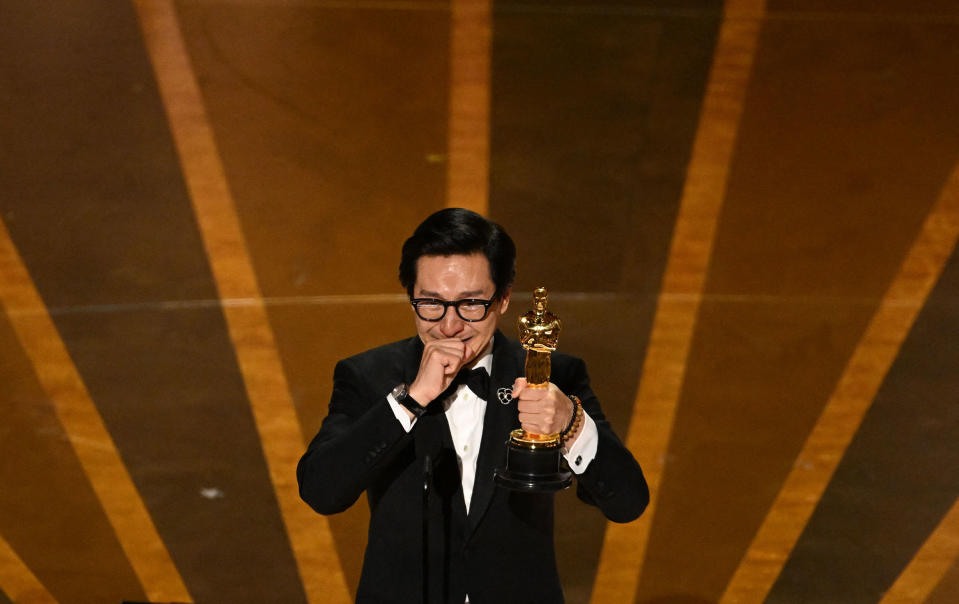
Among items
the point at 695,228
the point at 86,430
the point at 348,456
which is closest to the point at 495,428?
the point at 348,456

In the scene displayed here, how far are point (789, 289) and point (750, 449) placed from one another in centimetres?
89

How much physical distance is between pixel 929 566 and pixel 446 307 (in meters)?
2.37

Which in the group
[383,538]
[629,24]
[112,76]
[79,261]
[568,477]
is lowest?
[79,261]

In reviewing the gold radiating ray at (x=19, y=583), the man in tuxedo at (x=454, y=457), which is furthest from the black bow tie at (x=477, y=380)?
the gold radiating ray at (x=19, y=583)

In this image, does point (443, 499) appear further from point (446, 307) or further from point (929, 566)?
point (929, 566)

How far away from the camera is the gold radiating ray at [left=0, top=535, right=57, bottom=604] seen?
10.8ft

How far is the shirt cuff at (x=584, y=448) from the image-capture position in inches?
70.7

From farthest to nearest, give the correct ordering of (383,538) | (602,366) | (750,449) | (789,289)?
(789,289)
(602,366)
(750,449)
(383,538)

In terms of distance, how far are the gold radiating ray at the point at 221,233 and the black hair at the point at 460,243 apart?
2.14 metres

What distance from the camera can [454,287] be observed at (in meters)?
1.83

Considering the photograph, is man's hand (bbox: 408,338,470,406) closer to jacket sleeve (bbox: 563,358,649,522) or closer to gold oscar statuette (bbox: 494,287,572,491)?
gold oscar statuette (bbox: 494,287,572,491)

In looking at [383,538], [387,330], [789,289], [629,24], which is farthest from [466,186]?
[383,538]

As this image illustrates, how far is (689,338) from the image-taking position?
4.34m

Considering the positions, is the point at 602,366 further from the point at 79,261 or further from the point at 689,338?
the point at 79,261
